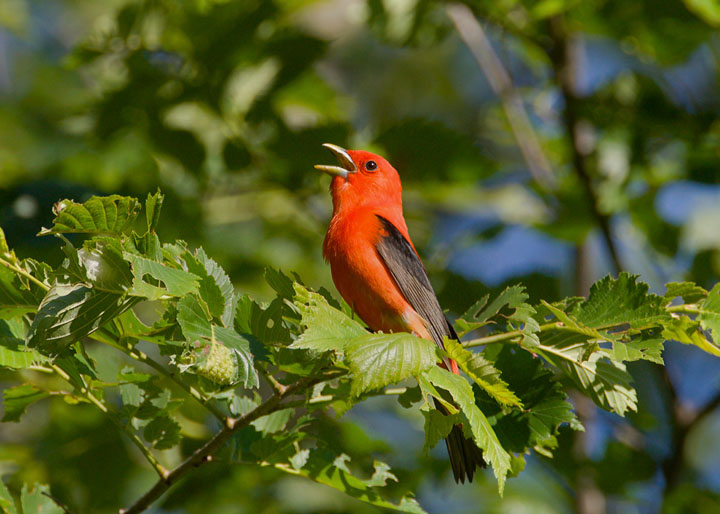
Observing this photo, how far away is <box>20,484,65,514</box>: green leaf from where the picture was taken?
2.37 m

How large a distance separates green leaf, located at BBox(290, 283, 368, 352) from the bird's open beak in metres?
Answer: 2.35

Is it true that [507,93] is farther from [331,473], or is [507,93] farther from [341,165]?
[331,473]

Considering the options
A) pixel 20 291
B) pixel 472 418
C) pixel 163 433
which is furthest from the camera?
pixel 163 433

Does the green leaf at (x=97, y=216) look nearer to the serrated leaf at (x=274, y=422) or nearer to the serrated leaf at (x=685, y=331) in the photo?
the serrated leaf at (x=274, y=422)

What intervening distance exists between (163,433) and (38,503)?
426 millimetres

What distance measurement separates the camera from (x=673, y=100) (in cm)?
509

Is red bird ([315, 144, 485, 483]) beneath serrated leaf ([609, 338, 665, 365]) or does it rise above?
beneath

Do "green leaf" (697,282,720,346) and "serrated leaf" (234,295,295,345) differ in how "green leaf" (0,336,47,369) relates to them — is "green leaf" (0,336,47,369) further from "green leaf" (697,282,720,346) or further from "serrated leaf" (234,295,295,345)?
"green leaf" (697,282,720,346)

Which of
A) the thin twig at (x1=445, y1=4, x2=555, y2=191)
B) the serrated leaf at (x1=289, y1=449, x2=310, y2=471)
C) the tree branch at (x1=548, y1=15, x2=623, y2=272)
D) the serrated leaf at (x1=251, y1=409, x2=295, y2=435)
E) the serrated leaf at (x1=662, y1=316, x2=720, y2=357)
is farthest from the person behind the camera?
the thin twig at (x1=445, y1=4, x2=555, y2=191)

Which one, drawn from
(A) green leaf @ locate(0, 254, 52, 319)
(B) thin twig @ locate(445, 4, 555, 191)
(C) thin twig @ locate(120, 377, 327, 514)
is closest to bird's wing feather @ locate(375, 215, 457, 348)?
(C) thin twig @ locate(120, 377, 327, 514)

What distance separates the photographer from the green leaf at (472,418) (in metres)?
1.83

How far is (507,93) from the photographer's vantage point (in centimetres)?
567

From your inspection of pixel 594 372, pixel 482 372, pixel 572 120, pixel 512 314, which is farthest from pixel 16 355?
pixel 572 120

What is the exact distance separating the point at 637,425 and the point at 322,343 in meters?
4.13
